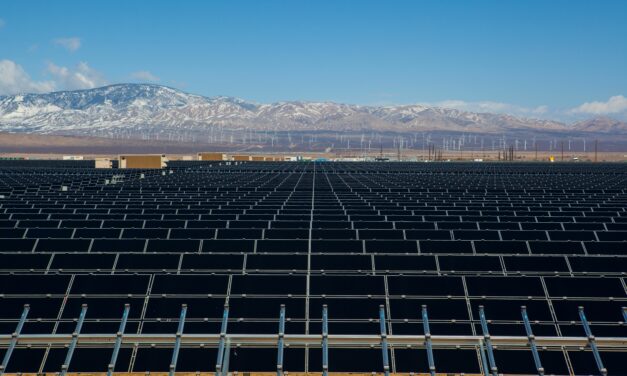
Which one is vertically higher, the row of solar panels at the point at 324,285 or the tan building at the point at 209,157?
the row of solar panels at the point at 324,285

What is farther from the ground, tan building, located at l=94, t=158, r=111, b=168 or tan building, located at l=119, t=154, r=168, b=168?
tan building, located at l=119, t=154, r=168, b=168

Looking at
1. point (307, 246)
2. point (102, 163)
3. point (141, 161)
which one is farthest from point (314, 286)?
point (102, 163)

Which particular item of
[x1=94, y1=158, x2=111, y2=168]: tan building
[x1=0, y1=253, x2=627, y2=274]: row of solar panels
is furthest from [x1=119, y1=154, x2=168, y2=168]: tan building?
[x1=0, y1=253, x2=627, y2=274]: row of solar panels

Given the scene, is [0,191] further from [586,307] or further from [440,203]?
[586,307]

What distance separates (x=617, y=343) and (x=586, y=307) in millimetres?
5231

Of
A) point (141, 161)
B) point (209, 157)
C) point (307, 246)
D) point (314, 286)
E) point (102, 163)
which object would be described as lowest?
point (209, 157)

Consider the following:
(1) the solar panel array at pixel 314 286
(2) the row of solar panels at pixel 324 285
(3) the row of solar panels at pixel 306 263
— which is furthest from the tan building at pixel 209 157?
(2) the row of solar panels at pixel 324 285

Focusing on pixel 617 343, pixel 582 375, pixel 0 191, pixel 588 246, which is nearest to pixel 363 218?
pixel 588 246

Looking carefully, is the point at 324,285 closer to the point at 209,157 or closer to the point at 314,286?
the point at 314,286

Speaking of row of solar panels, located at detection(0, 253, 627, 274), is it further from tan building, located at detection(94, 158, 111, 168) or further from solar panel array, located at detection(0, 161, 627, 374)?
tan building, located at detection(94, 158, 111, 168)

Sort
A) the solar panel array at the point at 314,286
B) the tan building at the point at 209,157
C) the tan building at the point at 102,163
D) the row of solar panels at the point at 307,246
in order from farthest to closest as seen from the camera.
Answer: the tan building at the point at 209,157 < the tan building at the point at 102,163 < the row of solar panels at the point at 307,246 < the solar panel array at the point at 314,286

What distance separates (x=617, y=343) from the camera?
723cm

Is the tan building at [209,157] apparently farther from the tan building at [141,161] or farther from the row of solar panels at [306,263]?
the row of solar panels at [306,263]

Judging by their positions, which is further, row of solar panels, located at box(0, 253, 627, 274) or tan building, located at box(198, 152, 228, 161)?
tan building, located at box(198, 152, 228, 161)
